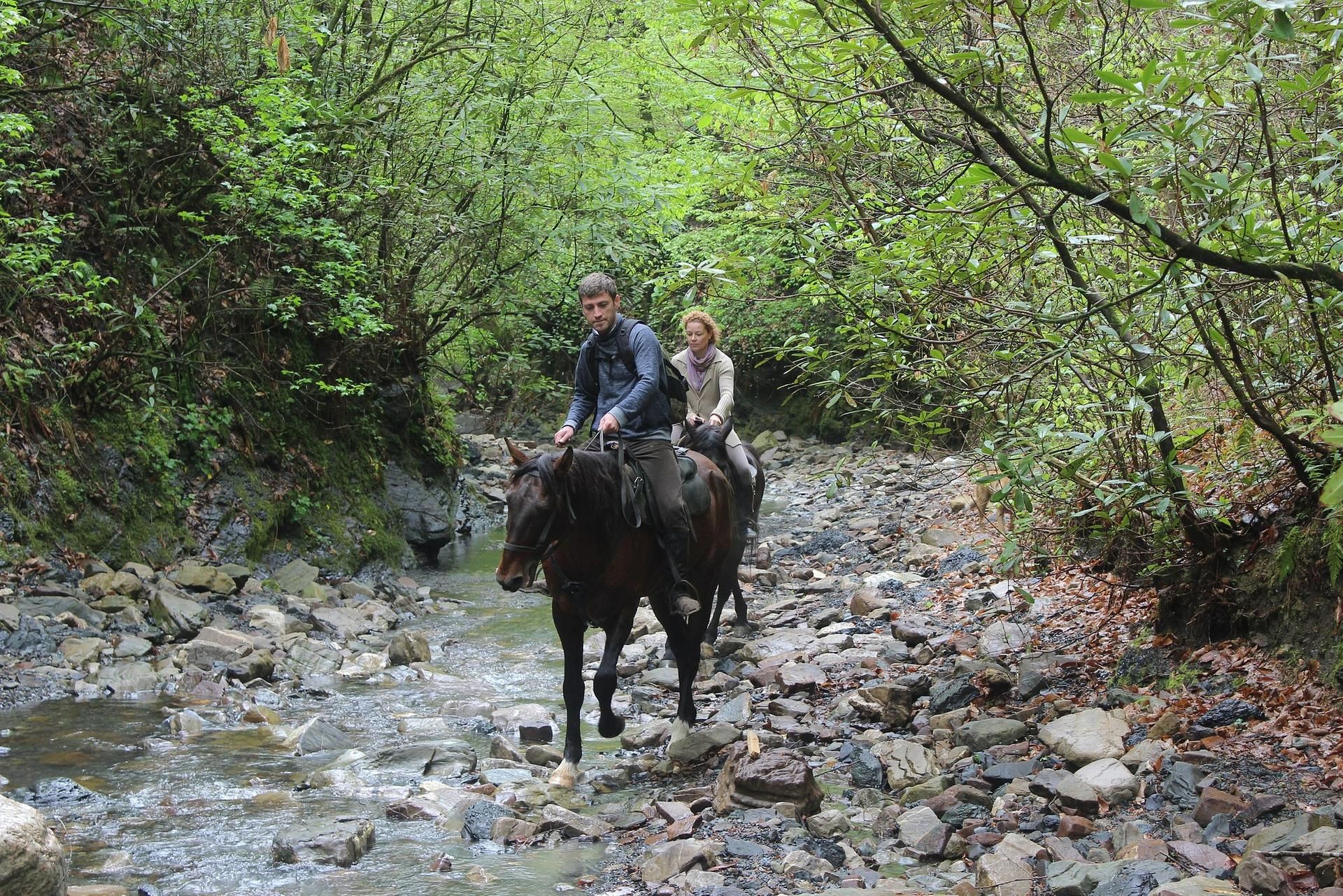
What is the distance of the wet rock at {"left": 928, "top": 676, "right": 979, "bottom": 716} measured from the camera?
295 inches

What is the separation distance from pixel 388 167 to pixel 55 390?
6412mm

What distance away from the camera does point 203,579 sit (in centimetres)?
1183

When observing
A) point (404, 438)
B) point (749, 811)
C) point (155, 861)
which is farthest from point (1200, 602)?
point (404, 438)

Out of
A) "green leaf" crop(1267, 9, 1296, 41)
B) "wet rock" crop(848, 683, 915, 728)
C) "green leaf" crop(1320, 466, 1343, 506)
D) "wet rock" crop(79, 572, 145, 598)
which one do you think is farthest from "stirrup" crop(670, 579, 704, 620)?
"wet rock" crop(79, 572, 145, 598)

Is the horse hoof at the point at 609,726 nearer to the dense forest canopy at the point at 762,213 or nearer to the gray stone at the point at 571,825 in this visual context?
the gray stone at the point at 571,825

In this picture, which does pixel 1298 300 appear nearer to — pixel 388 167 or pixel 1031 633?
pixel 1031 633

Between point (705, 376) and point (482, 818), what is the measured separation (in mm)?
5836

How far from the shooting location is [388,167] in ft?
52.7

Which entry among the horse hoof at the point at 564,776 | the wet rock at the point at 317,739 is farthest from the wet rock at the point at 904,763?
the wet rock at the point at 317,739

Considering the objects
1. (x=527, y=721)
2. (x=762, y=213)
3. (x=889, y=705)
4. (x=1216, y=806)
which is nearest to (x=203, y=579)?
(x=527, y=721)

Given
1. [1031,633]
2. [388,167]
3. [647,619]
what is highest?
[388,167]

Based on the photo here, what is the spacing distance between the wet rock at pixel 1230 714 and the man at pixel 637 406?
3.47 meters

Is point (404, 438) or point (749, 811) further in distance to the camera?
point (404, 438)

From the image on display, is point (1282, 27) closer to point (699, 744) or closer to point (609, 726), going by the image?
point (699, 744)
